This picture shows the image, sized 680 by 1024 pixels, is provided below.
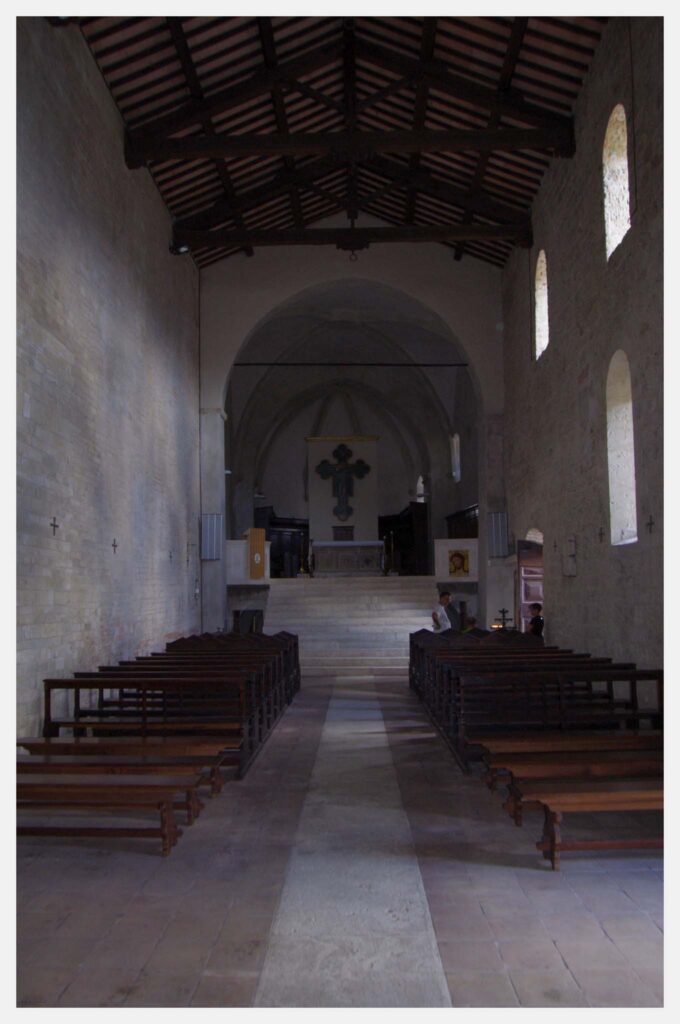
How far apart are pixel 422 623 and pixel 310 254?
7715mm

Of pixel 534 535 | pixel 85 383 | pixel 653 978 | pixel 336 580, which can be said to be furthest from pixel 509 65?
pixel 336 580

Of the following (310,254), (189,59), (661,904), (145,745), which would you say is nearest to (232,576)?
(310,254)

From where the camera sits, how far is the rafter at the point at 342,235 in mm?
14859

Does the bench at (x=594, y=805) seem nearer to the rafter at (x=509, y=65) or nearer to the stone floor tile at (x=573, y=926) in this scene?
the stone floor tile at (x=573, y=926)

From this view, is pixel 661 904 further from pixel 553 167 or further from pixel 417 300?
pixel 417 300

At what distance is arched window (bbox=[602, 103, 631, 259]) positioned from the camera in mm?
9727

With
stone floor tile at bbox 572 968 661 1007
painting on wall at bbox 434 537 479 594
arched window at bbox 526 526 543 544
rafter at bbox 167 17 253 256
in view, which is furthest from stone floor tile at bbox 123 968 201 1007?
painting on wall at bbox 434 537 479 594

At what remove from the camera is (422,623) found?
16859 millimetres

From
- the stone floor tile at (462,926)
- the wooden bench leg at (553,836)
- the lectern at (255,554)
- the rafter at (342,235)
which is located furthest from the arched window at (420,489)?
the stone floor tile at (462,926)

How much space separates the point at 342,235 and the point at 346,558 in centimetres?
1076

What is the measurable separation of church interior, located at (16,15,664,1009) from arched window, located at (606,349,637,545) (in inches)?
1.8

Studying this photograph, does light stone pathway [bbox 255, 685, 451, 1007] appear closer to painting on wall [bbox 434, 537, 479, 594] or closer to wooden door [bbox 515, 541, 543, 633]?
wooden door [bbox 515, 541, 543, 633]

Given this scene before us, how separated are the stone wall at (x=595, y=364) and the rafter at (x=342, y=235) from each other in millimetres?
1142

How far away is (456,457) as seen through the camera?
24297 mm
